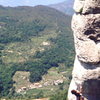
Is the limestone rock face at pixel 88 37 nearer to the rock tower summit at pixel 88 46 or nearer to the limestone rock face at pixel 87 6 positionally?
the rock tower summit at pixel 88 46

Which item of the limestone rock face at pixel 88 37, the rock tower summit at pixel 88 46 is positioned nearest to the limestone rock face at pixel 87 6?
the rock tower summit at pixel 88 46

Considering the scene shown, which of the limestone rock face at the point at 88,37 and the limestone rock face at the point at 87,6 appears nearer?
the limestone rock face at the point at 87,6

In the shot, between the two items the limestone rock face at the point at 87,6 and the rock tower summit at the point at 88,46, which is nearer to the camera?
the limestone rock face at the point at 87,6

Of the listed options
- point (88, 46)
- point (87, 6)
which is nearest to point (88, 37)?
point (88, 46)

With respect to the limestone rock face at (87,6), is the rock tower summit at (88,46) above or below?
below

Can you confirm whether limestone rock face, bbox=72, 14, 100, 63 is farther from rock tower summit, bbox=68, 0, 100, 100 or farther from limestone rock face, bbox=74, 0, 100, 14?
limestone rock face, bbox=74, 0, 100, 14

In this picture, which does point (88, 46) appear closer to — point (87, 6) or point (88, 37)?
point (88, 37)

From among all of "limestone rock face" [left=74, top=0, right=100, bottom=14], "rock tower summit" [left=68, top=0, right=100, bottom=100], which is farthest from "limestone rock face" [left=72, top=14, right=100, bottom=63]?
"limestone rock face" [left=74, top=0, right=100, bottom=14]

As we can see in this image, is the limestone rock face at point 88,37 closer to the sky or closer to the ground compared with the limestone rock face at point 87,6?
closer to the ground
